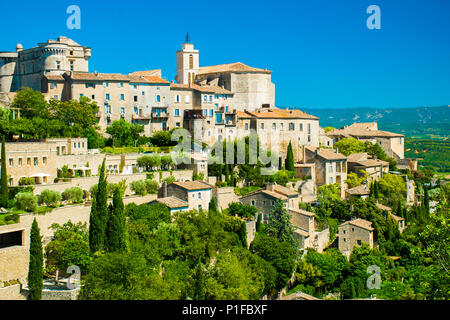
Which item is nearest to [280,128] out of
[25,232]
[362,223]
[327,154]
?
[327,154]

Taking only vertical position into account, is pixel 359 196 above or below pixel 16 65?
below

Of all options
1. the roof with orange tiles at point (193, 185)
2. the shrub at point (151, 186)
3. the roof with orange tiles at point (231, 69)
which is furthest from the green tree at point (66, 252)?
the roof with orange tiles at point (231, 69)

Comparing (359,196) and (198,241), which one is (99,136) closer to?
(198,241)

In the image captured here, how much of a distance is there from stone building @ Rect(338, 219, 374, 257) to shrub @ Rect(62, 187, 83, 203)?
67.5 ft

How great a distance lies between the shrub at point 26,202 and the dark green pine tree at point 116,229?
13.9ft

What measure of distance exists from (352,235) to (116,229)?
20.8 m

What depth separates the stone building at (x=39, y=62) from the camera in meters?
53.5

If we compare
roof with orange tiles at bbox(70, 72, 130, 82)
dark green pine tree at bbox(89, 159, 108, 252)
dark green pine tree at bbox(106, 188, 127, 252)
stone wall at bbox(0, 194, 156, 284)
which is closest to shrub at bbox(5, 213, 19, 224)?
stone wall at bbox(0, 194, 156, 284)

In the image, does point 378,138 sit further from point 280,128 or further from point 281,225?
point 281,225

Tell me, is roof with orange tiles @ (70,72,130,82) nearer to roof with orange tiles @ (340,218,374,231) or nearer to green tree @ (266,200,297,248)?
green tree @ (266,200,297,248)

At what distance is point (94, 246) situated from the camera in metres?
29.3

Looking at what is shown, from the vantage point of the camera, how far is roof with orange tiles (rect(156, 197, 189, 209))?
36.3m
